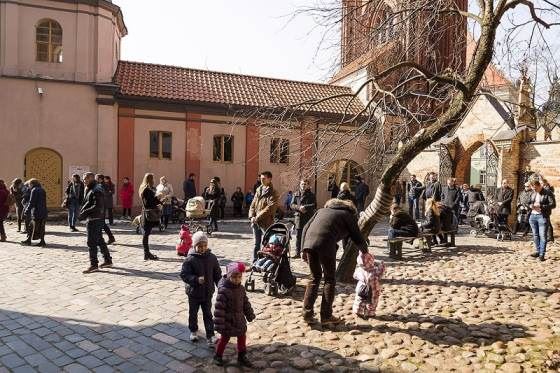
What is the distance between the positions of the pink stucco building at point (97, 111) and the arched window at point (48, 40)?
4 centimetres

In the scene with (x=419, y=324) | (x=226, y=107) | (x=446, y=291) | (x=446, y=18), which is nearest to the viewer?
(x=419, y=324)

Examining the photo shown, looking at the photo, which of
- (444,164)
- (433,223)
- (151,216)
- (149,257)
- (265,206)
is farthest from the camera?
(444,164)

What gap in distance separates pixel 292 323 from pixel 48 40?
1767 cm

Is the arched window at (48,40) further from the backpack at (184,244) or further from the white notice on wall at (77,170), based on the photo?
the backpack at (184,244)

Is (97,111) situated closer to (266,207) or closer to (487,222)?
(266,207)

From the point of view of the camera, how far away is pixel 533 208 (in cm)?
1006

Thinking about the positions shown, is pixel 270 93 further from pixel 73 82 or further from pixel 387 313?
pixel 387 313

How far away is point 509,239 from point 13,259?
1297 cm

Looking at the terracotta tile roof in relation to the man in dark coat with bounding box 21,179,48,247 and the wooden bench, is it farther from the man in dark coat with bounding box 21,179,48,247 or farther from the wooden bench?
the wooden bench

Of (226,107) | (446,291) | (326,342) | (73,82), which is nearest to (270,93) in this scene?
(226,107)

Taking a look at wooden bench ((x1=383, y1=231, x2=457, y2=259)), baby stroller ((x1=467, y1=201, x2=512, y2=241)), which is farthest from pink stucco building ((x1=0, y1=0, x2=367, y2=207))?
wooden bench ((x1=383, y1=231, x2=457, y2=259))

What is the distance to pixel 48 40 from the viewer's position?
1850 centimetres

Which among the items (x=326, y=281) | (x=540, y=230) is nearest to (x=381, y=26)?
(x=326, y=281)

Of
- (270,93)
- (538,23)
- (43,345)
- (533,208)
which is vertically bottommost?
(43,345)
